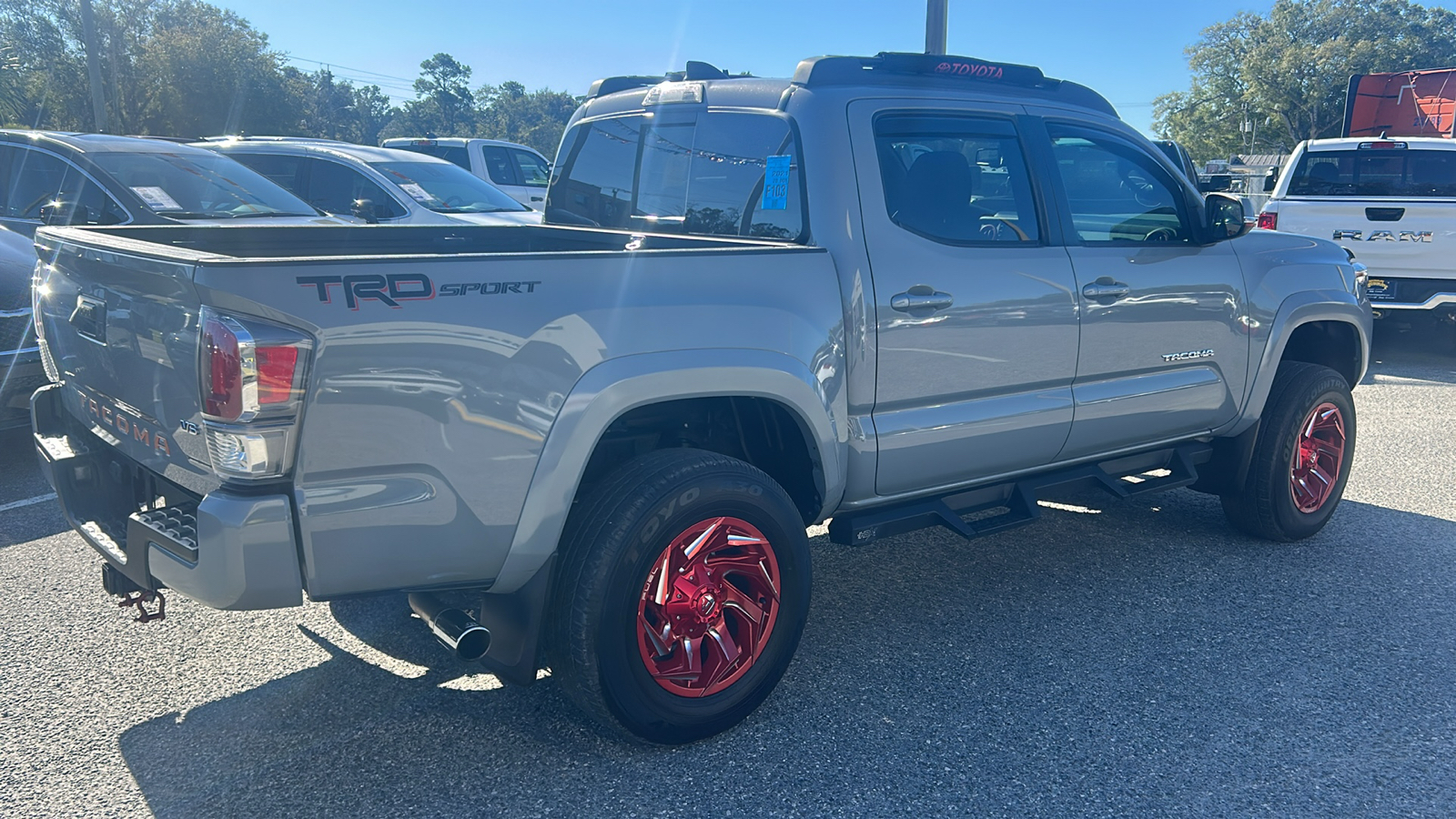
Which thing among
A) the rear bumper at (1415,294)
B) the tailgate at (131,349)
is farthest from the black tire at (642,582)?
the rear bumper at (1415,294)

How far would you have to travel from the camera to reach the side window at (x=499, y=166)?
1555cm

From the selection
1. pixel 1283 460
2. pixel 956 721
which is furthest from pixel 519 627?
pixel 1283 460

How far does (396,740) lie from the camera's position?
122 inches

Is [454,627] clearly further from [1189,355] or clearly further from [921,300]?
[1189,355]

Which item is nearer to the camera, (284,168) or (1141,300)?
(1141,300)

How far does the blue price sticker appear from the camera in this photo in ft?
11.5

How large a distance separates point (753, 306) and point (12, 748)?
8.07ft

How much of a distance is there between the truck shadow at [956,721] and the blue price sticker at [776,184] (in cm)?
155

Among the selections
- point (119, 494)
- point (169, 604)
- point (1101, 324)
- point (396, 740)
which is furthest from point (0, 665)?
point (1101, 324)

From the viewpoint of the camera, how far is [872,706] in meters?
3.37

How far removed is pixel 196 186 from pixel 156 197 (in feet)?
1.11

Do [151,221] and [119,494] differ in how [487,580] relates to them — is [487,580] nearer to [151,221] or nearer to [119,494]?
[119,494]

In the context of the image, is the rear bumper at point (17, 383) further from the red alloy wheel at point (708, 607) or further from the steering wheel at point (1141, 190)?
the steering wheel at point (1141, 190)

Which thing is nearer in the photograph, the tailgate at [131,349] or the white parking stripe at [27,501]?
the tailgate at [131,349]
